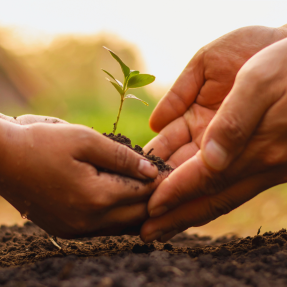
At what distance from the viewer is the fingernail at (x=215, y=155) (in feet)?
3.04

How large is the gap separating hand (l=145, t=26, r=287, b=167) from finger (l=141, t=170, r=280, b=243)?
0.58 m

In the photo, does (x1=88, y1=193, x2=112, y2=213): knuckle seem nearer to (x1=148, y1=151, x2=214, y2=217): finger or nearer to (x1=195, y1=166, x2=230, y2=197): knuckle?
(x1=148, y1=151, x2=214, y2=217): finger

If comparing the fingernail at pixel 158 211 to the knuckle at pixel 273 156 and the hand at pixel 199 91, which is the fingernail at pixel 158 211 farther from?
the hand at pixel 199 91

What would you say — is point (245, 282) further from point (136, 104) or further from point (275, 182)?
point (136, 104)

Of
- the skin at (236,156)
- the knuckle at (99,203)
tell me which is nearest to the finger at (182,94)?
the skin at (236,156)

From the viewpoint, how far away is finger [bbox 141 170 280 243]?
3.88 feet

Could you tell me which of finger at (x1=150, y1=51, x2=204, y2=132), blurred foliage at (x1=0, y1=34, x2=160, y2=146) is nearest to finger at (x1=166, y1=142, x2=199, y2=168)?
finger at (x1=150, y1=51, x2=204, y2=132)

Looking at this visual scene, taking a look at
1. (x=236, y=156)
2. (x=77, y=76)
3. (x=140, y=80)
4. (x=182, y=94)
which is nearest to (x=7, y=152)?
(x=140, y=80)

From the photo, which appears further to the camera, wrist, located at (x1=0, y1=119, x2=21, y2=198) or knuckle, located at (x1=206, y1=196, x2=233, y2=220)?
knuckle, located at (x1=206, y1=196, x2=233, y2=220)

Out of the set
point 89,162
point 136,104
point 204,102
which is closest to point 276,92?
point 89,162

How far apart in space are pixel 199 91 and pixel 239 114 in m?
1.17

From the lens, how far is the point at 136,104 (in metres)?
7.94

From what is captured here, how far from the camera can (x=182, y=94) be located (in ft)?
6.55

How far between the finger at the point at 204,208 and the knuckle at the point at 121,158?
0.36 m
